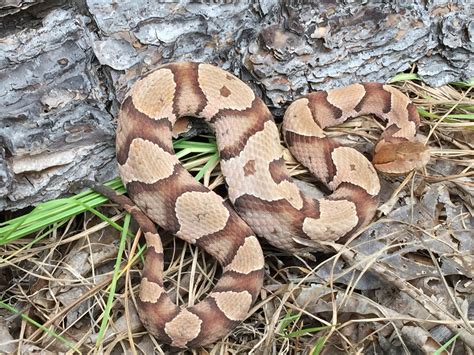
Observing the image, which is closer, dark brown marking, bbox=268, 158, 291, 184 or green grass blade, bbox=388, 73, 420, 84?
dark brown marking, bbox=268, 158, 291, 184

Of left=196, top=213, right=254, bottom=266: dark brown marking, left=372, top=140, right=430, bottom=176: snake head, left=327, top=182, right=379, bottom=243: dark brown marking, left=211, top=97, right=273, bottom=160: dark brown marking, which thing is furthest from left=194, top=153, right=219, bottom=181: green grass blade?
left=372, top=140, right=430, bottom=176: snake head

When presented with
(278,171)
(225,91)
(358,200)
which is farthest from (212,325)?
(225,91)

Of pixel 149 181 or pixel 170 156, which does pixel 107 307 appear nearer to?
pixel 149 181

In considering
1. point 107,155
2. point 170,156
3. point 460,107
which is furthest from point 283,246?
point 460,107

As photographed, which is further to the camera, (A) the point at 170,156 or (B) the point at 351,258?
(A) the point at 170,156

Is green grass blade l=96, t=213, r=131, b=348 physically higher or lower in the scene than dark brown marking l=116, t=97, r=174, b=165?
lower

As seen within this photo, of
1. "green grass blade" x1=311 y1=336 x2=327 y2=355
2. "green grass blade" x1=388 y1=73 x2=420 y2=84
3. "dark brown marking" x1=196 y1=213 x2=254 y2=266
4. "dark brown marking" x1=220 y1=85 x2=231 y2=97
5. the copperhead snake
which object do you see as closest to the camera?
"green grass blade" x1=311 y1=336 x2=327 y2=355

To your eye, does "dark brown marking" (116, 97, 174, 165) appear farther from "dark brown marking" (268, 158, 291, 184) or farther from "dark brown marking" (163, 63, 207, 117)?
"dark brown marking" (268, 158, 291, 184)

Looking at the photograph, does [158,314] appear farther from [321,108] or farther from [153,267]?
[321,108]
